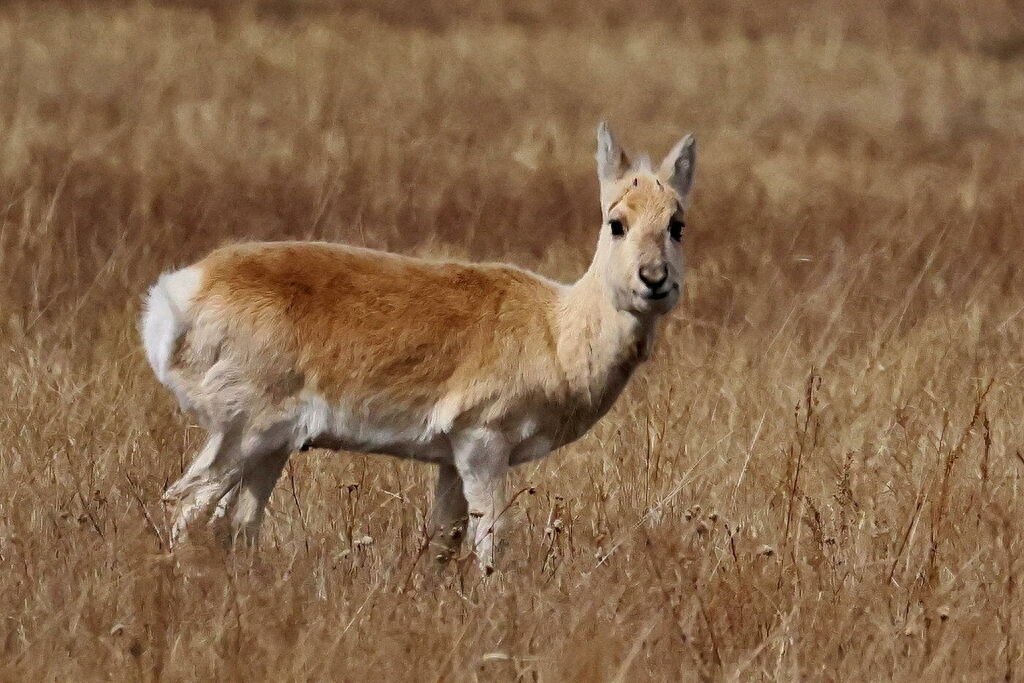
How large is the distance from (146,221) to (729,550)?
19.0 ft

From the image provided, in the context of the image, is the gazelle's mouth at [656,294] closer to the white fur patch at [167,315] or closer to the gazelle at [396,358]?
the gazelle at [396,358]

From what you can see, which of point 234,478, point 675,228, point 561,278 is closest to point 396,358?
point 234,478

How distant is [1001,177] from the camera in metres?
13.6

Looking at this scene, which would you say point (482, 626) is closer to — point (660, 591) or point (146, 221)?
point (660, 591)

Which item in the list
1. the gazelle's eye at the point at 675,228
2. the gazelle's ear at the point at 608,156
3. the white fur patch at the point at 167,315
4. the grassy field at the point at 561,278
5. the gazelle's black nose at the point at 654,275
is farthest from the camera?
the gazelle's ear at the point at 608,156

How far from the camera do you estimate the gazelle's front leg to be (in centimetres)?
552

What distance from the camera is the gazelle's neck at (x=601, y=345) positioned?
5758mm

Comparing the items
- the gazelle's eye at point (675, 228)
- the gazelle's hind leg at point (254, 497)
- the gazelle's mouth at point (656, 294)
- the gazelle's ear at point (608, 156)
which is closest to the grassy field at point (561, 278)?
the gazelle's hind leg at point (254, 497)

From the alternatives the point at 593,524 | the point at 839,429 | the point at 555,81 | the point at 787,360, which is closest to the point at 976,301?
the point at 787,360

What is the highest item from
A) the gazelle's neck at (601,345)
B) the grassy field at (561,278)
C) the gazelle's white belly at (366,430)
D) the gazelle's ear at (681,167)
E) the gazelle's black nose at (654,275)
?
the gazelle's ear at (681,167)

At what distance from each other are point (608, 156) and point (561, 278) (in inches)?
157

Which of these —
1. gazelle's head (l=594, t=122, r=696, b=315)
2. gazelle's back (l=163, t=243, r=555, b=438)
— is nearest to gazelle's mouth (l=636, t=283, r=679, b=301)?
gazelle's head (l=594, t=122, r=696, b=315)

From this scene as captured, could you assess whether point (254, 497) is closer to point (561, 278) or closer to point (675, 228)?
point (675, 228)

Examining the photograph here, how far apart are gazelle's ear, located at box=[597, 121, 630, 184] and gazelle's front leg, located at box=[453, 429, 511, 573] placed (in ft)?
3.11
